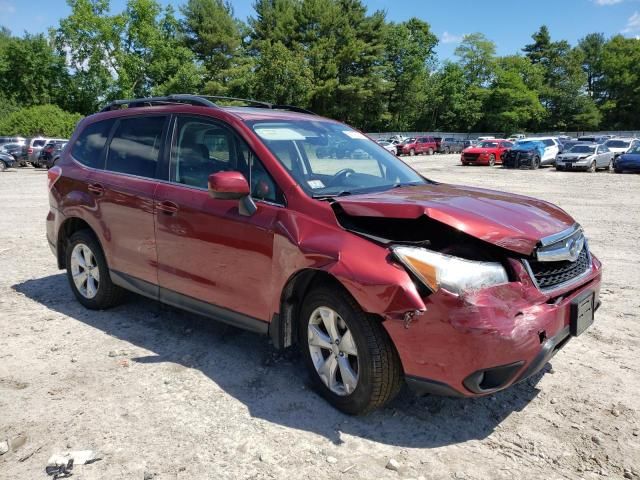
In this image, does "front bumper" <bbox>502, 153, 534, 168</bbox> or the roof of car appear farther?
"front bumper" <bbox>502, 153, 534, 168</bbox>

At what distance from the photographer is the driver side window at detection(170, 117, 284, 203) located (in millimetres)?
3561

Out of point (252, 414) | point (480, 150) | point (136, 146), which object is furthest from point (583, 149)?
point (252, 414)

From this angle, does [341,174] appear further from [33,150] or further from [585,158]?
[33,150]

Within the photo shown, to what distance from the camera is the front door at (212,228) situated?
3.47 meters

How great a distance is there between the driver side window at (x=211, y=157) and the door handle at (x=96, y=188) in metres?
0.97

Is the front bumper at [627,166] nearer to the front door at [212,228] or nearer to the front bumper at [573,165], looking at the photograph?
the front bumper at [573,165]

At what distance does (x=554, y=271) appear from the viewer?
3102 millimetres

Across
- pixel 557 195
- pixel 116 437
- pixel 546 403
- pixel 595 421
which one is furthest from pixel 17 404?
pixel 557 195

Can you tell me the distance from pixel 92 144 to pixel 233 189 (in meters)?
2.52

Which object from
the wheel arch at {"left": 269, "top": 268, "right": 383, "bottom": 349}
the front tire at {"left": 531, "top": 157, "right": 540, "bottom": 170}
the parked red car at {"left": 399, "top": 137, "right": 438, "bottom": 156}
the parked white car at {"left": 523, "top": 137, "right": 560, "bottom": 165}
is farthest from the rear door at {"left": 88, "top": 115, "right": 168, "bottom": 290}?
the parked red car at {"left": 399, "top": 137, "right": 438, "bottom": 156}

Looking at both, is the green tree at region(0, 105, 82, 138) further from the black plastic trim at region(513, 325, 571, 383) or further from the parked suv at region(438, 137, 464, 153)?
the black plastic trim at region(513, 325, 571, 383)

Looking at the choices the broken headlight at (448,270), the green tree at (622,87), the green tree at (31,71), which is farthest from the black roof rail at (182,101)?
the green tree at (622,87)

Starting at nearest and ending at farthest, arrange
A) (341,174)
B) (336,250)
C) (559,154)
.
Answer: (336,250), (341,174), (559,154)

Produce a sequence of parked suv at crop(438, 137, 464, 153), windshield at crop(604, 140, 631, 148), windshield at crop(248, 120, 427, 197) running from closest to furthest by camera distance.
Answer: windshield at crop(248, 120, 427, 197), windshield at crop(604, 140, 631, 148), parked suv at crop(438, 137, 464, 153)
